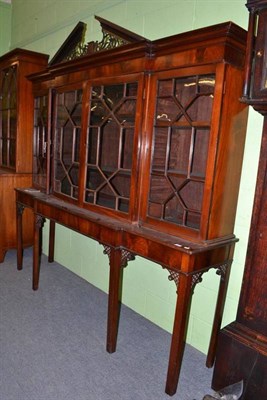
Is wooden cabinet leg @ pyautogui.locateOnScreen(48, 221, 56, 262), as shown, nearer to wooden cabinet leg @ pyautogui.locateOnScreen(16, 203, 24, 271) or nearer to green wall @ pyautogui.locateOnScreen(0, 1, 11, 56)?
wooden cabinet leg @ pyautogui.locateOnScreen(16, 203, 24, 271)

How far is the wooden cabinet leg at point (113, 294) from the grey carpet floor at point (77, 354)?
99mm

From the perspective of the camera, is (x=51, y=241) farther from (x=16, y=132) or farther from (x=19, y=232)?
(x=16, y=132)

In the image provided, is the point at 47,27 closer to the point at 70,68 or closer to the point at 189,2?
the point at 70,68

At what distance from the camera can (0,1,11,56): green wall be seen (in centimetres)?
409

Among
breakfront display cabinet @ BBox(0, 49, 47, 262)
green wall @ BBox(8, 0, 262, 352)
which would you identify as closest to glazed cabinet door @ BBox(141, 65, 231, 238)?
green wall @ BBox(8, 0, 262, 352)

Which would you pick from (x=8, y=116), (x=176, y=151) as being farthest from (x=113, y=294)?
(x=8, y=116)

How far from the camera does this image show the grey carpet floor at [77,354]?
1.79 metres

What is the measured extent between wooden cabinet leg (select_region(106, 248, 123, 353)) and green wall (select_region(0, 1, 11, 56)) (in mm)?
3531

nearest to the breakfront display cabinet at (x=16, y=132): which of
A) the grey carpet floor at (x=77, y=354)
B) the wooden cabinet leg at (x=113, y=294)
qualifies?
the grey carpet floor at (x=77, y=354)

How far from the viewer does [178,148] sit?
2.04 metres

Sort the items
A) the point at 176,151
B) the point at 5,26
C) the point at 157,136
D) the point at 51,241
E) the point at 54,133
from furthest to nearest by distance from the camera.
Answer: the point at 5,26 < the point at 51,241 < the point at 54,133 < the point at 176,151 < the point at 157,136

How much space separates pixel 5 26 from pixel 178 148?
3.43 m

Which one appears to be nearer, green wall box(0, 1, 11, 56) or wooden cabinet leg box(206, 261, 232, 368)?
wooden cabinet leg box(206, 261, 232, 368)

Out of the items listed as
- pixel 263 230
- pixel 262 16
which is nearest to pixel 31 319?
pixel 263 230
